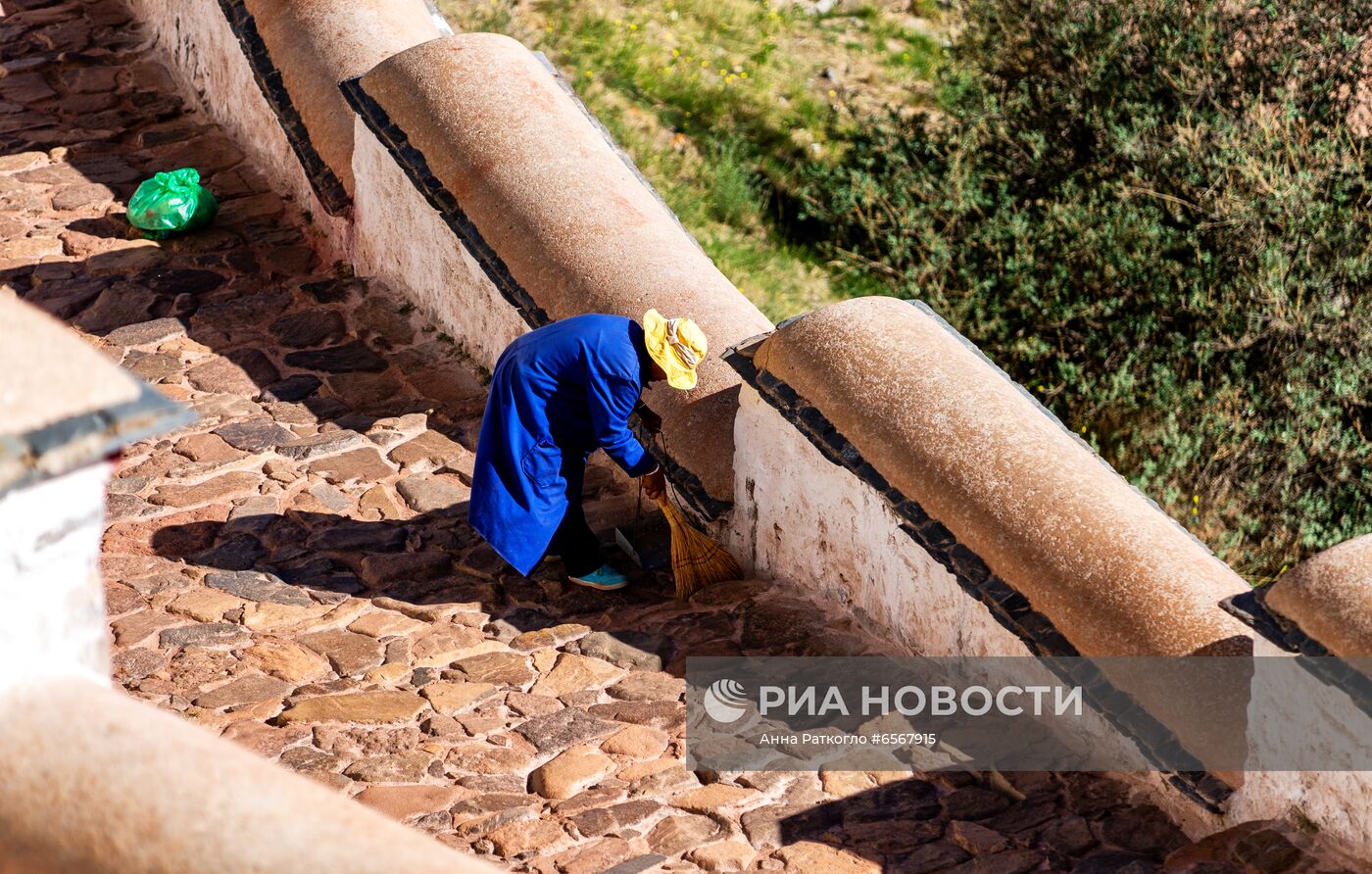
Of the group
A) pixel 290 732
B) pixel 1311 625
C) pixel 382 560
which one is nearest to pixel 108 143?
pixel 382 560

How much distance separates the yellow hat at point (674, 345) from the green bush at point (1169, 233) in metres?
4.89

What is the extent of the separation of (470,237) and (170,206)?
1.89 meters

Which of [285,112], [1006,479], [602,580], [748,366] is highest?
[1006,479]

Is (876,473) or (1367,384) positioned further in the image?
(1367,384)

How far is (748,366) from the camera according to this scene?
538cm

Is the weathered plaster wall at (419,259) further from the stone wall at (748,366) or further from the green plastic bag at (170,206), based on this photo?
the green plastic bag at (170,206)

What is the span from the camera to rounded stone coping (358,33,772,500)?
5773mm

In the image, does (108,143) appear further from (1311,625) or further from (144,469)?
(1311,625)

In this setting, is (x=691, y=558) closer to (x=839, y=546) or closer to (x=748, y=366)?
(x=839, y=546)

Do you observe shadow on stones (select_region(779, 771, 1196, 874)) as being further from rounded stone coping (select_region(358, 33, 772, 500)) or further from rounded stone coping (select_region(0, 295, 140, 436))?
rounded stone coping (select_region(0, 295, 140, 436))

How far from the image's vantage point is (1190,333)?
9.99m

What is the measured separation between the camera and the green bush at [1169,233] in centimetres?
949

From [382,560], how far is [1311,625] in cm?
318

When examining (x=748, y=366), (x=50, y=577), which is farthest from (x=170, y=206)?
(x=50, y=577)
